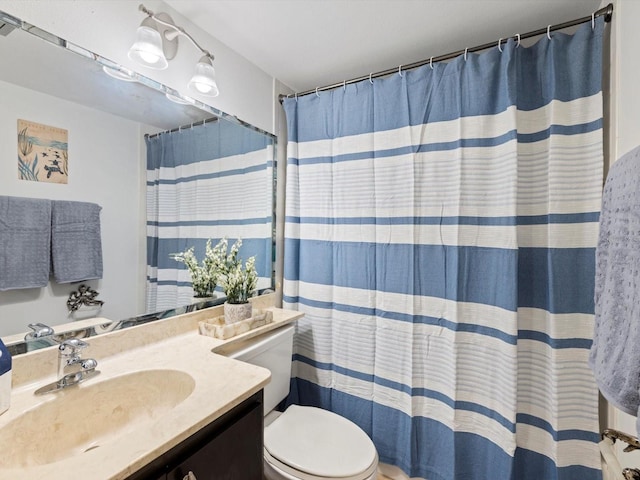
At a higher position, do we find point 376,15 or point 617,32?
point 376,15

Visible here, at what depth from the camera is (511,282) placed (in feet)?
4.25

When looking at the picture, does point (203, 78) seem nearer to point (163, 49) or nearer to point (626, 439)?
point (163, 49)

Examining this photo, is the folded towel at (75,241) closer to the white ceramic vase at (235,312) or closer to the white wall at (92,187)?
the white wall at (92,187)

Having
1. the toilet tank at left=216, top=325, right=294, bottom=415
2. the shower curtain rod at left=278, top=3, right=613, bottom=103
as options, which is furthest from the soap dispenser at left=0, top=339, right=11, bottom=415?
the shower curtain rod at left=278, top=3, right=613, bottom=103

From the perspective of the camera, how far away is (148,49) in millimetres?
1090

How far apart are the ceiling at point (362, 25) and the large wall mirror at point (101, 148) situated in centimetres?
39

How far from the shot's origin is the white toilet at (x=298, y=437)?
3.71 ft

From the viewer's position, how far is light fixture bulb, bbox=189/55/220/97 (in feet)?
4.29

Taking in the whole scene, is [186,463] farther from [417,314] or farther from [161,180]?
[417,314]

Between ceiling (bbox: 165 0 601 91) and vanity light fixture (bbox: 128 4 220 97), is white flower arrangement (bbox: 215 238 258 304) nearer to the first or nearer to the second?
vanity light fixture (bbox: 128 4 220 97)

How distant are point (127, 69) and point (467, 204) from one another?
59.8 inches

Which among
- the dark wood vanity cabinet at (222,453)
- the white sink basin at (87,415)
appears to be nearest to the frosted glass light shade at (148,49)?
the white sink basin at (87,415)

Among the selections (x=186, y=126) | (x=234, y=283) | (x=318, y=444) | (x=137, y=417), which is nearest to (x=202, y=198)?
(x=186, y=126)

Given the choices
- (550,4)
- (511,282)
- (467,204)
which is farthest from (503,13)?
(511,282)
